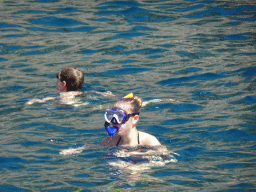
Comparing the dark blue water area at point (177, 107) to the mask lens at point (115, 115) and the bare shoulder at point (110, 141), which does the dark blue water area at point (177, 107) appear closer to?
the bare shoulder at point (110, 141)

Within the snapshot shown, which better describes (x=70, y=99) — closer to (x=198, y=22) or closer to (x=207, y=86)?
(x=207, y=86)

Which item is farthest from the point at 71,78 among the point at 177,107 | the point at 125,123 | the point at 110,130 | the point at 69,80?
the point at 110,130

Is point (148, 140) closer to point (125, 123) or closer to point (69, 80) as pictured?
point (125, 123)

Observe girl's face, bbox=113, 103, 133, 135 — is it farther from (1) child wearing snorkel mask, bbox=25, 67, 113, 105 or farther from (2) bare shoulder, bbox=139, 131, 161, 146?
(1) child wearing snorkel mask, bbox=25, 67, 113, 105

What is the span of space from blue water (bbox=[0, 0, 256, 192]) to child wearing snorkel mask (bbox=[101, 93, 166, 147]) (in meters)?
0.41

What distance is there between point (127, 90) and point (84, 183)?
4.45 meters

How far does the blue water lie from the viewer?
18.0 feet

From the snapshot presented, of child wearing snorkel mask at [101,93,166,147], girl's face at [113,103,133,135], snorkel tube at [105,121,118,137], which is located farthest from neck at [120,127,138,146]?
snorkel tube at [105,121,118,137]

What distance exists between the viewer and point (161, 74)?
1045cm

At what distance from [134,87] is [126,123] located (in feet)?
11.9

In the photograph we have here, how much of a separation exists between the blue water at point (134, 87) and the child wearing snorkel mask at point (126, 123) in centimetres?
41

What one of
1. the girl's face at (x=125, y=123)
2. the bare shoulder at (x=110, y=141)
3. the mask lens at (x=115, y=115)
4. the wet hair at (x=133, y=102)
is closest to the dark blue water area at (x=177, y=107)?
the bare shoulder at (x=110, y=141)

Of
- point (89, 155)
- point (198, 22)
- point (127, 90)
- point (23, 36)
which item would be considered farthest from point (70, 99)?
point (198, 22)

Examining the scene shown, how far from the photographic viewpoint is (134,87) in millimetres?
9664
